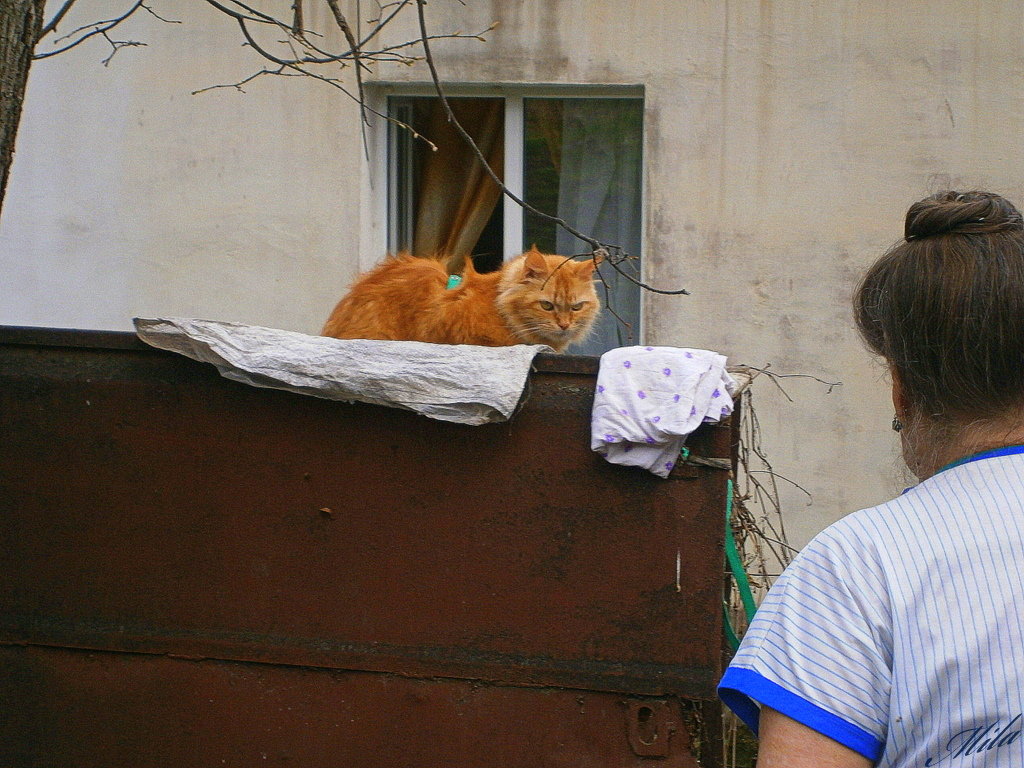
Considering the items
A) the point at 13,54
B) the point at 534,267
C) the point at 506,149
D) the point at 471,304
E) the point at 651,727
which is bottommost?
the point at 651,727

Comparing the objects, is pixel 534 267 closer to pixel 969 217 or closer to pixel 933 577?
pixel 969 217

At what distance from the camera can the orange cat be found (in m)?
3.31

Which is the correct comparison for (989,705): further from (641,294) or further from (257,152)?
(257,152)

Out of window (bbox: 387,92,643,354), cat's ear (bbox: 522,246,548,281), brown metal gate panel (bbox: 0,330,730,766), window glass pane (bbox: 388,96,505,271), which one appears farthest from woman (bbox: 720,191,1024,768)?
window glass pane (bbox: 388,96,505,271)

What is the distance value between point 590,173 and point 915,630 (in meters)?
4.21

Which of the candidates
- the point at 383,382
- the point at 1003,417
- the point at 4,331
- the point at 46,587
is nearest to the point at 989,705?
the point at 1003,417

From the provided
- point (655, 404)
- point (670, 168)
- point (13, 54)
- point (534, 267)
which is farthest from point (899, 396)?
point (670, 168)

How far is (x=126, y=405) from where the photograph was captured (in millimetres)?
2449

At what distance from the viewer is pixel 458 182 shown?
16.7 feet

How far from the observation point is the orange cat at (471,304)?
130 inches

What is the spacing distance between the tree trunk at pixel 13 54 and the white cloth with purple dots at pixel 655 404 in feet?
4.81

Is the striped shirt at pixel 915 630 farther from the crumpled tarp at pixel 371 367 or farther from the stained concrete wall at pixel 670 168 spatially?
the stained concrete wall at pixel 670 168

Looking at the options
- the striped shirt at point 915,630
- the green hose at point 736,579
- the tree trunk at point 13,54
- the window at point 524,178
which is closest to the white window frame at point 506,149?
the window at point 524,178

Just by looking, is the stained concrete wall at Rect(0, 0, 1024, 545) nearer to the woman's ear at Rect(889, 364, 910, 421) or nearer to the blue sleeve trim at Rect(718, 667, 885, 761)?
the woman's ear at Rect(889, 364, 910, 421)
